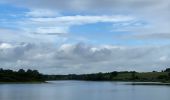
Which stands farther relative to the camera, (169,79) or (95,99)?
(169,79)

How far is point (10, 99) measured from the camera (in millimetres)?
61875

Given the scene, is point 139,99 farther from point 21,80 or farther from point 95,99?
point 21,80

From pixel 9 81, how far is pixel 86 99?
134306 mm

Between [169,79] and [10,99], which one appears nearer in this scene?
[10,99]

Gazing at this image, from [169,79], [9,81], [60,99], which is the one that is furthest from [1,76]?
[60,99]

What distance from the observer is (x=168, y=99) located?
209 ft

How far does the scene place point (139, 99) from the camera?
6388 centimetres

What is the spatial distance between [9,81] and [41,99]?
133103 millimetres

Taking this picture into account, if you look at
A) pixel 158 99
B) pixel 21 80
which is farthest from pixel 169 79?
pixel 158 99

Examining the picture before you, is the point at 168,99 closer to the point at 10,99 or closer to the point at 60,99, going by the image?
the point at 60,99

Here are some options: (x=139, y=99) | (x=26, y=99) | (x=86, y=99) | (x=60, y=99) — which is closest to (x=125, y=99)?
(x=139, y=99)

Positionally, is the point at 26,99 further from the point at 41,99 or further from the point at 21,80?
the point at 21,80

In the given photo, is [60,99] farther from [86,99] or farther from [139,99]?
[139,99]

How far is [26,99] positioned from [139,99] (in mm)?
17864
